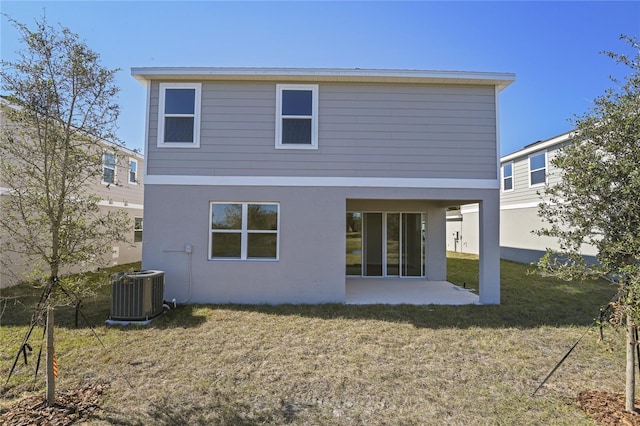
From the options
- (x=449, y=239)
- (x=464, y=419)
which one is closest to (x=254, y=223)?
(x=464, y=419)

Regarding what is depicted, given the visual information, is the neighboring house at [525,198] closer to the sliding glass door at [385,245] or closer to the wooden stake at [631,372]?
the sliding glass door at [385,245]

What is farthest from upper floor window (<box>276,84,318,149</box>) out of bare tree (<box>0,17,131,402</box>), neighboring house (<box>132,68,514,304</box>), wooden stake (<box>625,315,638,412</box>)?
wooden stake (<box>625,315,638,412</box>)

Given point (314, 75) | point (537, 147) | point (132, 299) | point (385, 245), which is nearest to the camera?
point (132, 299)

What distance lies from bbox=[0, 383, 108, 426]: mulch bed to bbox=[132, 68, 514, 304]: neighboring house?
12.4ft

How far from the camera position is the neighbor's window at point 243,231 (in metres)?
7.36

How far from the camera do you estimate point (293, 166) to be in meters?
7.36

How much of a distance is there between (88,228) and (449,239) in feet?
74.9

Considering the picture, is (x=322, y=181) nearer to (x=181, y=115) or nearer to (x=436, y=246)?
(x=181, y=115)

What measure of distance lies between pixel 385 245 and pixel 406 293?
8.52ft

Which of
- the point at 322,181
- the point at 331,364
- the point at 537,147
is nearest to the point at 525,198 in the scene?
the point at 537,147

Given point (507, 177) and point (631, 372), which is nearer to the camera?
point (631, 372)

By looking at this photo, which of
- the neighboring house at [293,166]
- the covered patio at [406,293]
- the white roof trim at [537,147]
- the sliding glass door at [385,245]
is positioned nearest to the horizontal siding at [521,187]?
the white roof trim at [537,147]

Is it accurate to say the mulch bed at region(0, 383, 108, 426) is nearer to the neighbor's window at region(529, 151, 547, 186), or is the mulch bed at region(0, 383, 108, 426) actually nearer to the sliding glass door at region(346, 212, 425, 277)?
the sliding glass door at region(346, 212, 425, 277)

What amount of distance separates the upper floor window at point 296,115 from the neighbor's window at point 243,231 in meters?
1.66
